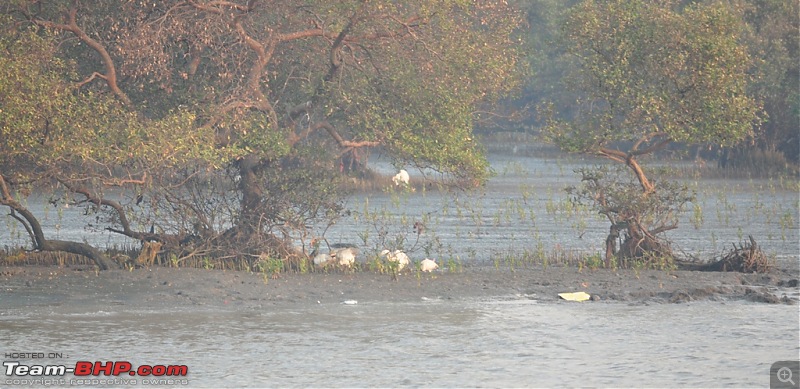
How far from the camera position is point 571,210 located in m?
28.5

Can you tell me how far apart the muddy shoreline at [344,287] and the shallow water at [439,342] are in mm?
492

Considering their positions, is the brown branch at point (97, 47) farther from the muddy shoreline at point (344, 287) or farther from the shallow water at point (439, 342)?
the shallow water at point (439, 342)

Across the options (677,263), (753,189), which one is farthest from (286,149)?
(753,189)

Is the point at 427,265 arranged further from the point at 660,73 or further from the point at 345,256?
the point at 660,73

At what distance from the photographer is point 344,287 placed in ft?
54.5

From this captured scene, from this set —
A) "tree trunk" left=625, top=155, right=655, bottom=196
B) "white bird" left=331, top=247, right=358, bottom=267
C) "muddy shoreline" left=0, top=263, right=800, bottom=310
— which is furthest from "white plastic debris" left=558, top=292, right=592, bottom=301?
"white bird" left=331, top=247, right=358, bottom=267

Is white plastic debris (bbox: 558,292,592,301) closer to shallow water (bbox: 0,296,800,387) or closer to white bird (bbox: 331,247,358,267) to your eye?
shallow water (bbox: 0,296,800,387)

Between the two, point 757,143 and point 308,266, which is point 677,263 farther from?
point 757,143

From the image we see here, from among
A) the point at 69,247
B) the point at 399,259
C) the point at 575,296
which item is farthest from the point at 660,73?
the point at 69,247

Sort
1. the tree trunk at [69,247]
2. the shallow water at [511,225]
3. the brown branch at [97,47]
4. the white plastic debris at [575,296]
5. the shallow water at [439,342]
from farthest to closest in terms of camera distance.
Result: the shallow water at [511,225] < the tree trunk at [69,247] < the brown branch at [97,47] < the white plastic debris at [575,296] < the shallow water at [439,342]

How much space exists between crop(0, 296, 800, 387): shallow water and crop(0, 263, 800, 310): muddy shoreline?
1.61 feet

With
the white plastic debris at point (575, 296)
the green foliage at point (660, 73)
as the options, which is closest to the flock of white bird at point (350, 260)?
the white plastic debris at point (575, 296)

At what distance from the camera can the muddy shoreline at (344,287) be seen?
51.3 feet

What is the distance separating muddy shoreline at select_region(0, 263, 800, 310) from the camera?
15.6 meters
